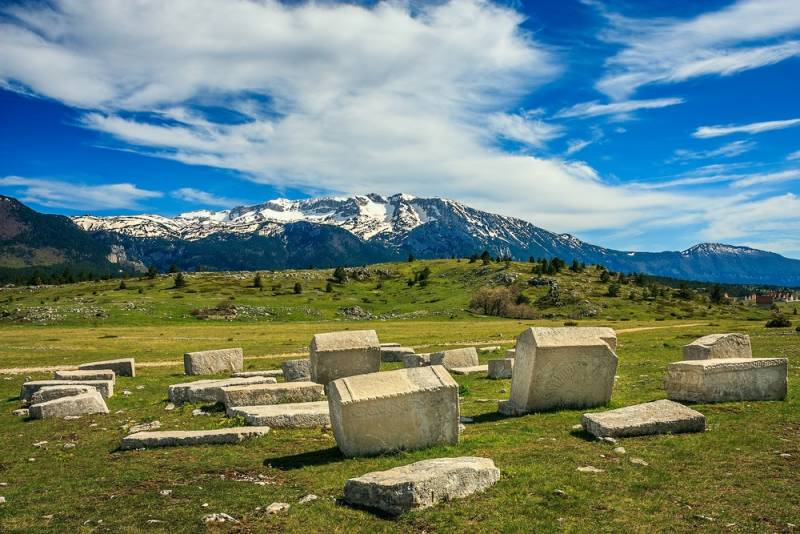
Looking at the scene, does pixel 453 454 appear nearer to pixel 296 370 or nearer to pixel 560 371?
pixel 560 371

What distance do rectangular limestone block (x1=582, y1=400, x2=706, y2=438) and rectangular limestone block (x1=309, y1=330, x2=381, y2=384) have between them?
10972 mm

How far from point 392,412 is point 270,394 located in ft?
26.4

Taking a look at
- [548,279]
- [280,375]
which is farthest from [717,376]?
[548,279]

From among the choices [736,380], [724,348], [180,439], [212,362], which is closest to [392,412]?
[180,439]

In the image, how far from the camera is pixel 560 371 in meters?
18.1

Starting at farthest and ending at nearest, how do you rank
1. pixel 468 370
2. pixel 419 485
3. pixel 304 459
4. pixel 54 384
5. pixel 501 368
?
1. pixel 468 370
2. pixel 501 368
3. pixel 54 384
4. pixel 304 459
5. pixel 419 485

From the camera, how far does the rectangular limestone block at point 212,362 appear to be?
106 ft

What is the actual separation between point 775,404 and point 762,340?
27.7 meters

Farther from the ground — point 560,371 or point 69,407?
point 560,371

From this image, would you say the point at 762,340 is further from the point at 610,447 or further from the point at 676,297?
the point at 676,297

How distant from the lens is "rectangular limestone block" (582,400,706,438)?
45.9ft

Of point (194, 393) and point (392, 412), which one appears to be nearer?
point (392, 412)

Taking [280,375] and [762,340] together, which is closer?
[280,375]

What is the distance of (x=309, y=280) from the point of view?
16612cm
